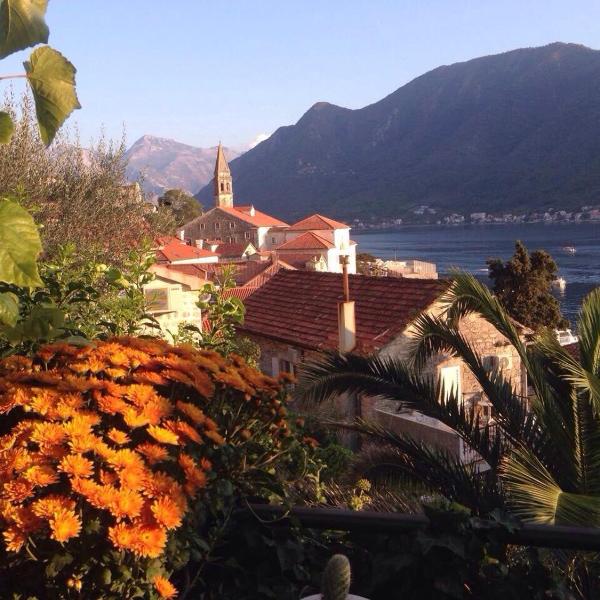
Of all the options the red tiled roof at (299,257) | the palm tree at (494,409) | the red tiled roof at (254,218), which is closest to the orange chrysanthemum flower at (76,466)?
the palm tree at (494,409)

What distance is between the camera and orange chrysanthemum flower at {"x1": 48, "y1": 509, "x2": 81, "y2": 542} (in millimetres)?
1589

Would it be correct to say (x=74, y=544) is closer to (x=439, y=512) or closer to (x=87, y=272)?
(x=439, y=512)

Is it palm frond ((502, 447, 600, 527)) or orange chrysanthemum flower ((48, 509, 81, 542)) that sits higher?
orange chrysanthemum flower ((48, 509, 81, 542))

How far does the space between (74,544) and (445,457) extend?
432 centimetres

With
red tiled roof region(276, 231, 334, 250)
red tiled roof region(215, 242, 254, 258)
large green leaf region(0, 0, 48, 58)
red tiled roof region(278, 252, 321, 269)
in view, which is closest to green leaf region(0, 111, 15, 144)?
large green leaf region(0, 0, 48, 58)

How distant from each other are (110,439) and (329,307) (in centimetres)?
1444

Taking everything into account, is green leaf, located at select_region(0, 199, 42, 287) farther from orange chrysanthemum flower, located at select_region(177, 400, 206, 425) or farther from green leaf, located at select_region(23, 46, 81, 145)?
orange chrysanthemum flower, located at select_region(177, 400, 206, 425)

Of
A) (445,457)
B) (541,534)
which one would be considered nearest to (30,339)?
(541,534)

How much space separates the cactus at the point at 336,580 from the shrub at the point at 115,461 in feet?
1.24

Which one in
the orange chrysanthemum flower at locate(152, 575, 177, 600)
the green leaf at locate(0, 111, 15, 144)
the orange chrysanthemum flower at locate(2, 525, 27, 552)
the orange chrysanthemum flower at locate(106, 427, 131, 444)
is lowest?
the orange chrysanthemum flower at locate(152, 575, 177, 600)

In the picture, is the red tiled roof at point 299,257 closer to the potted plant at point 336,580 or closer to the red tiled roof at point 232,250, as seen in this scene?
the red tiled roof at point 232,250

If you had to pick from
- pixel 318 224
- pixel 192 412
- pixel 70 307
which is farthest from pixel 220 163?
pixel 192 412

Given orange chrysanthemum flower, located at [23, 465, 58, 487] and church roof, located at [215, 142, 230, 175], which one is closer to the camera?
orange chrysanthemum flower, located at [23, 465, 58, 487]

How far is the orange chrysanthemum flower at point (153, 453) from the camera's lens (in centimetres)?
183
